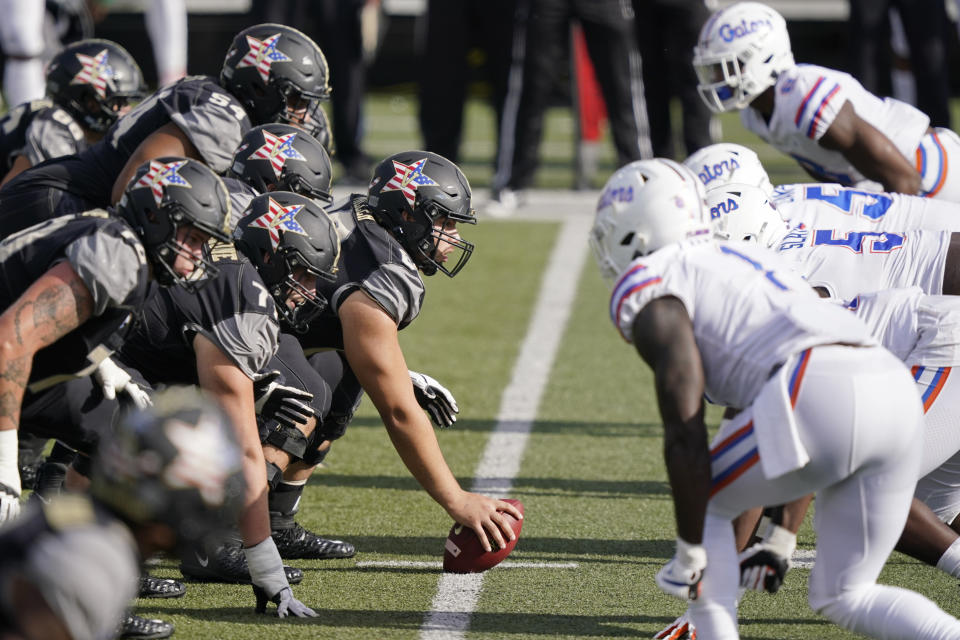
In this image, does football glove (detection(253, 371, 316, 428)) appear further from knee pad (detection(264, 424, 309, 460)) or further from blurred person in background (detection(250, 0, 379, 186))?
blurred person in background (detection(250, 0, 379, 186))

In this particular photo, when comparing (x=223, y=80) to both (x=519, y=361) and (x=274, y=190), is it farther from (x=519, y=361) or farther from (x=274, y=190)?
(x=519, y=361)

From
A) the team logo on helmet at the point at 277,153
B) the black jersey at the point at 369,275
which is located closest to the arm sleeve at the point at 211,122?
the team logo on helmet at the point at 277,153

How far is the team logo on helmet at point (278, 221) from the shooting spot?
3889 millimetres

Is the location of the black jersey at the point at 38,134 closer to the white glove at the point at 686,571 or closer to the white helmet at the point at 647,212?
the white helmet at the point at 647,212

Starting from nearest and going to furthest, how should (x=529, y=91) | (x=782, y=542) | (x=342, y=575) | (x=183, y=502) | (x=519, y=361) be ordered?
(x=183, y=502) → (x=782, y=542) → (x=342, y=575) → (x=519, y=361) → (x=529, y=91)

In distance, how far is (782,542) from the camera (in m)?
3.15

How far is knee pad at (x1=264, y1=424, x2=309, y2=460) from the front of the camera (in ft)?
13.5

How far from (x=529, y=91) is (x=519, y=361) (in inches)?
130

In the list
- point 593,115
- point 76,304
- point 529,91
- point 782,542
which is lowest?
point 593,115

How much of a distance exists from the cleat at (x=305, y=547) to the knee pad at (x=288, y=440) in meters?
0.26

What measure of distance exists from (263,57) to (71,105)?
1170 mm

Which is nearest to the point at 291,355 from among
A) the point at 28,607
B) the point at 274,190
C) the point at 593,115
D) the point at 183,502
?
the point at 274,190

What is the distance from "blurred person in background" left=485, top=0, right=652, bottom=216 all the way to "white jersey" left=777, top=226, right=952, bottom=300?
523cm

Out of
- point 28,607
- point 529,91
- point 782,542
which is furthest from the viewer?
point 529,91
